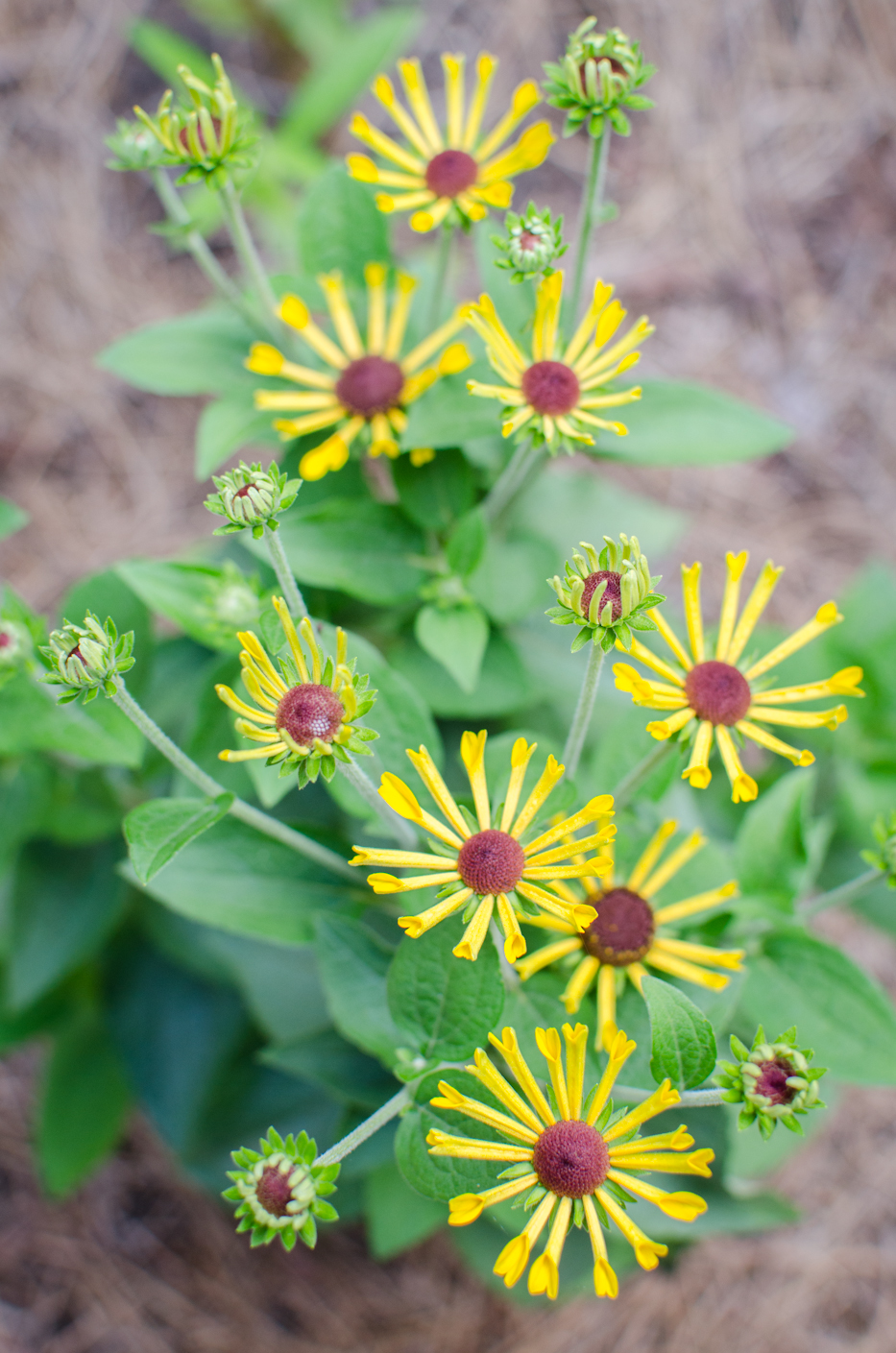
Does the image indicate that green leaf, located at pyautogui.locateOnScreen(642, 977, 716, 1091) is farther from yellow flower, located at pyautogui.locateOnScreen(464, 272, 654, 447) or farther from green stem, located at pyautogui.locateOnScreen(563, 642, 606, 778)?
yellow flower, located at pyautogui.locateOnScreen(464, 272, 654, 447)

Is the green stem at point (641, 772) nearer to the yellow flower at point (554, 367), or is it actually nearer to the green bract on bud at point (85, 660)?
the yellow flower at point (554, 367)

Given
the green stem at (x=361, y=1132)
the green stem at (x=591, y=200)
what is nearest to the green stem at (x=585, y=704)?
the green stem at (x=361, y=1132)

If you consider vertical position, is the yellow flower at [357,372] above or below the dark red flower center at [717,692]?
above

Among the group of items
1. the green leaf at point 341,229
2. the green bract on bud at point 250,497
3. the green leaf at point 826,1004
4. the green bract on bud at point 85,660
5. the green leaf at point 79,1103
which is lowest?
the green leaf at point 79,1103

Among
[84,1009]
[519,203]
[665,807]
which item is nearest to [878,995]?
[665,807]

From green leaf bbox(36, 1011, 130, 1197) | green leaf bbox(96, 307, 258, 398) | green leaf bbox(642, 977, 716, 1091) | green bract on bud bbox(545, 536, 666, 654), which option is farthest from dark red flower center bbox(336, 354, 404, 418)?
green leaf bbox(36, 1011, 130, 1197)

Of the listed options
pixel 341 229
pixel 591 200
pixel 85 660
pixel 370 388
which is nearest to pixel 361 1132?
pixel 85 660
